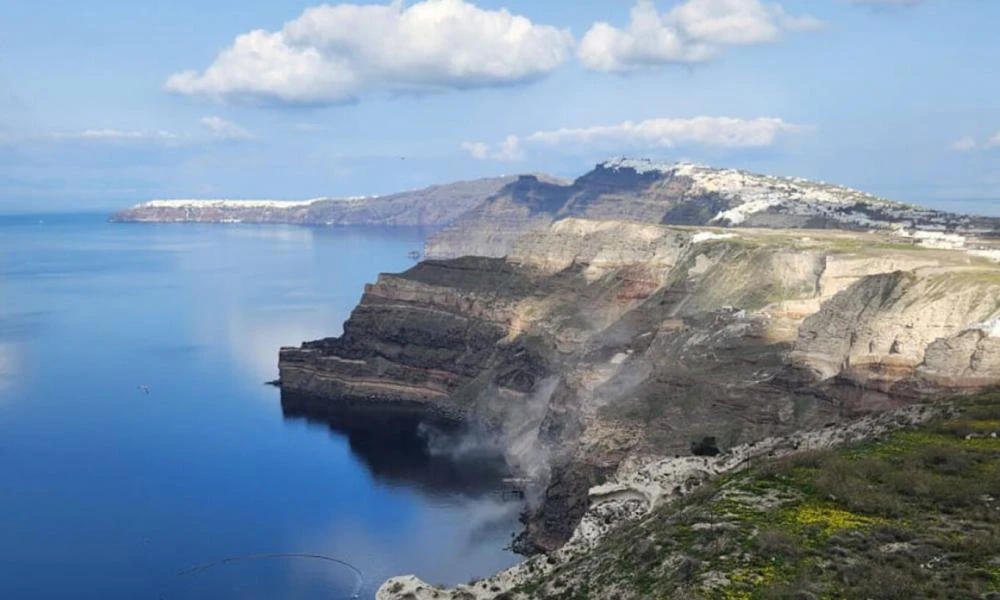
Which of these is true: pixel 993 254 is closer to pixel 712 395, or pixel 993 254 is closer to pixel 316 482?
pixel 712 395

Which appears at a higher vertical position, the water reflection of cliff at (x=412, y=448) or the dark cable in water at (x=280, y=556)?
the dark cable in water at (x=280, y=556)

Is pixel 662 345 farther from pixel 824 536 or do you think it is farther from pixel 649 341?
pixel 824 536

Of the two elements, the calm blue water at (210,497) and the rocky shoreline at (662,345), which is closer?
the rocky shoreline at (662,345)

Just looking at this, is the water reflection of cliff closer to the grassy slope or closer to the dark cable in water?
the dark cable in water

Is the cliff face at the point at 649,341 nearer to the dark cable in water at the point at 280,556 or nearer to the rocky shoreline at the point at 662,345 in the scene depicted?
the rocky shoreline at the point at 662,345

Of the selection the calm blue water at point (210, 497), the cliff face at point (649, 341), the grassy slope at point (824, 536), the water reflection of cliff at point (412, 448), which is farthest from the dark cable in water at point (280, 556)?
the grassy slope at point (824, 536)

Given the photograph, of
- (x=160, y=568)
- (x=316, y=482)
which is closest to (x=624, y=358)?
(x=316, y=482)

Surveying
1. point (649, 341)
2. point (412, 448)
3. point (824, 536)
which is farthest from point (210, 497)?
point (824, 536)
